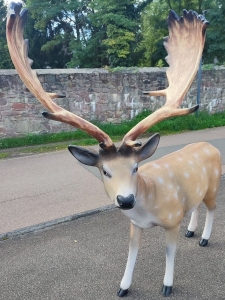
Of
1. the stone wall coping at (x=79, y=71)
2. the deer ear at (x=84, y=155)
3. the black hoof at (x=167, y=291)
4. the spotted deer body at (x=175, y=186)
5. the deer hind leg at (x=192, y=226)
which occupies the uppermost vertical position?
the stone wall coping at (x=79, y=71)

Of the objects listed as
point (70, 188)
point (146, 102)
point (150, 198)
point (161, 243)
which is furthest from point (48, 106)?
point (146, 102)

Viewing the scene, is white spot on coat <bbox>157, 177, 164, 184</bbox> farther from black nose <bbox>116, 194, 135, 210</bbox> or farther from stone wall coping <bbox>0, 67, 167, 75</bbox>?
stone wall coping <bbox>0, 67, 167, 75</bbox>

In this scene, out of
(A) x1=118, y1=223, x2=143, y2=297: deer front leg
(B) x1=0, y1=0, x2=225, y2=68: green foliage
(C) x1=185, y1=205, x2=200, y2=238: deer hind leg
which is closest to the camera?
(A) x1=118, y1=223, x2=143, y2=297: deer front leg

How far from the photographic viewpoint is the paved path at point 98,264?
3086 mm

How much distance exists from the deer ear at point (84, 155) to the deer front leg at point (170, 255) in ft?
3.45

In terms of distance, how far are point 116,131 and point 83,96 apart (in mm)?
1476

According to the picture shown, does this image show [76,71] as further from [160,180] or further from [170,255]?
[170,255]

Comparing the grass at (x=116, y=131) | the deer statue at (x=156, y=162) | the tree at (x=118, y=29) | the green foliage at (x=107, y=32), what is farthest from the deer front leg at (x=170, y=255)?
the tree at (x=118, y=29)

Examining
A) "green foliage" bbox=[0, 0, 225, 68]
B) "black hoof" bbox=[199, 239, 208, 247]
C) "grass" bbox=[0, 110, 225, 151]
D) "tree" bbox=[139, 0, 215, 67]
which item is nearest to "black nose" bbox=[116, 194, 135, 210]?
"black hoof" bbox=[199, 239, 208, 247]

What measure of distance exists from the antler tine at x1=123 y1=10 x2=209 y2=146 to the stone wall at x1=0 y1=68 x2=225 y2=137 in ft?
20.1

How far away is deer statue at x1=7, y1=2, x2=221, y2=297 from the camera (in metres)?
2.40

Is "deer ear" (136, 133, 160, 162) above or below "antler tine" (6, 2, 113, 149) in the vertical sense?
below

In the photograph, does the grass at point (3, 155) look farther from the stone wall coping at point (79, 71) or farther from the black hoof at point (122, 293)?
the black hoof at point (122, 293)

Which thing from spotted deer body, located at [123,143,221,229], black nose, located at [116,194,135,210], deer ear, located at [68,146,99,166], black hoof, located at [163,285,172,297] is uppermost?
deer ear, located at [68,146,99,166]
